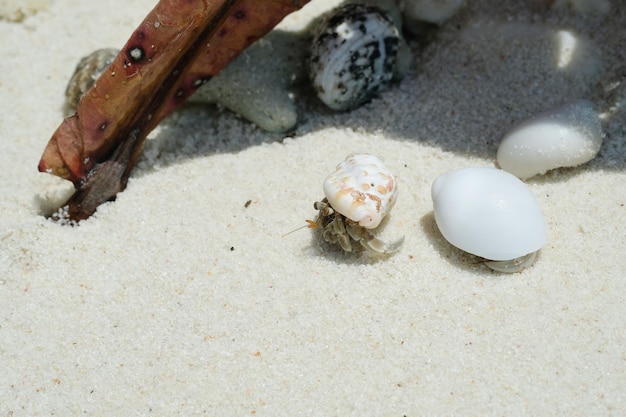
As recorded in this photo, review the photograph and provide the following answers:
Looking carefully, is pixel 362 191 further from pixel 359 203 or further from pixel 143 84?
pixel 143 84

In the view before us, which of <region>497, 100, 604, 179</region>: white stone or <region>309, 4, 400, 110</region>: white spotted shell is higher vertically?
<region>309, 4, 400, 110</region>: white spotted shell

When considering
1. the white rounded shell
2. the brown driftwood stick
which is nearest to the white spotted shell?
the brown driftwood stick

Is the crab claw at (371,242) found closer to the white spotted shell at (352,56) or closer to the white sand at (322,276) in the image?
the white sand at (322,276)

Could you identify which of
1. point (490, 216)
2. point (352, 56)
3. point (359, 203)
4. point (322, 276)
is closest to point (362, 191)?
point (359, 203)

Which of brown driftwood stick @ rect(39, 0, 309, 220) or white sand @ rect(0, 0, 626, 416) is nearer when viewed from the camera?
white sand @ rect(0, 0, 626, 416)

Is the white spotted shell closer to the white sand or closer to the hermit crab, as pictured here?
the white sand

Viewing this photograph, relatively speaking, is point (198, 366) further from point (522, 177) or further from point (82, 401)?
point (522, 177)


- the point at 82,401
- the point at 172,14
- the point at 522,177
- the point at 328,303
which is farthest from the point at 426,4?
the point at 82,401
